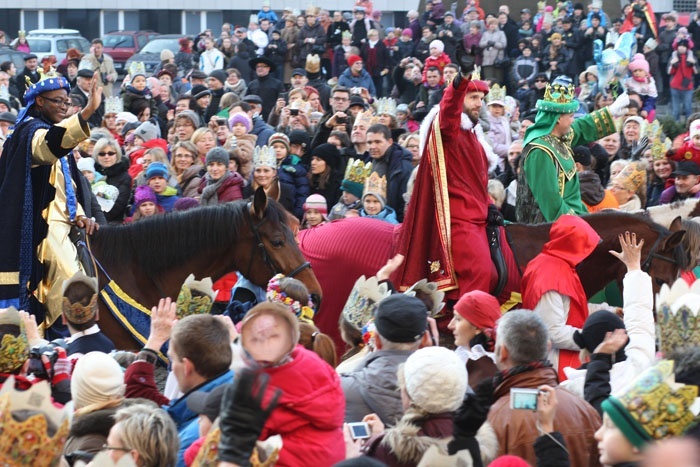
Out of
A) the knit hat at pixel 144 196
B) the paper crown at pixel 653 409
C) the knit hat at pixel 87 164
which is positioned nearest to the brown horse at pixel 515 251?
the knit hat at pixel 144 196

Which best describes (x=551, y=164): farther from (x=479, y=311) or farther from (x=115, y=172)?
(x=115, y=172)

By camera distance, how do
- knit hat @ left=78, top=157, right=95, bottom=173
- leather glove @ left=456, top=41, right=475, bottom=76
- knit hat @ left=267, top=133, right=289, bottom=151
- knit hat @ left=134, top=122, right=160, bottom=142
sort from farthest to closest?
knit hat @ left=134, top=122, right=160, bottom=142, knit hat @ left=267, top=133, right=289, bottom=151, knit hat @ left=78, top=157, right=95, bottom=173, leather glove @ left=456, top=41, right=475, bottom=76

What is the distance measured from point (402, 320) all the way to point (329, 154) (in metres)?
7.48

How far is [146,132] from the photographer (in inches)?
571

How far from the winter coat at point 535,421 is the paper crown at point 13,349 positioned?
1.91 metres

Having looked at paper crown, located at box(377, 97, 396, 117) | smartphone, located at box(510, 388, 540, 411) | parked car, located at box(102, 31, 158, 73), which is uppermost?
smartphone, located at box(510, 388, 540, 411)

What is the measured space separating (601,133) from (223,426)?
260 inches

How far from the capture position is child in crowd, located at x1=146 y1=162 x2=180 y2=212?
11.6m

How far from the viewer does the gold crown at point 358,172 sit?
11.4 meters

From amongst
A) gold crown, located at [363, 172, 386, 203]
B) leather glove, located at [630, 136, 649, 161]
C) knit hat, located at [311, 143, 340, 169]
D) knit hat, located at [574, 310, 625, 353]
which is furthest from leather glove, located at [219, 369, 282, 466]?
leather glove, located at [630, 136, 649, 161]

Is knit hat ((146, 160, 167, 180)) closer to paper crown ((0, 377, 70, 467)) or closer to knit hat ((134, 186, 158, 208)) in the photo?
knit hat ((134, 186, 158, 208))

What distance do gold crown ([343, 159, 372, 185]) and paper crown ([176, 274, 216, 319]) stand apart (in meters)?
4.44

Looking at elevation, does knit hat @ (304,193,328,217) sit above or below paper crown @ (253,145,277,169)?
below

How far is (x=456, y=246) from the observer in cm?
841
